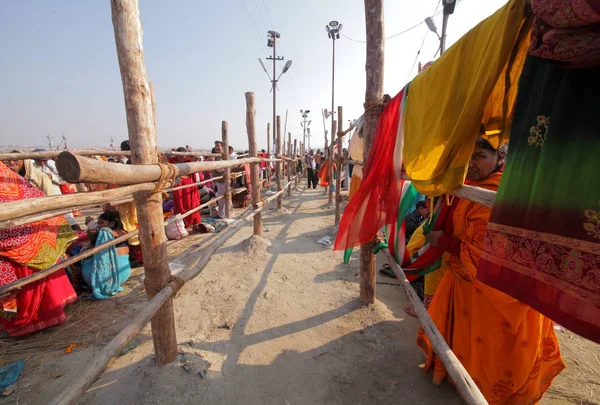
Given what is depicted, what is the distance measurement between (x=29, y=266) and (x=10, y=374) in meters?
0.98

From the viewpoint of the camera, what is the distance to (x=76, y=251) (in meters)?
3.72

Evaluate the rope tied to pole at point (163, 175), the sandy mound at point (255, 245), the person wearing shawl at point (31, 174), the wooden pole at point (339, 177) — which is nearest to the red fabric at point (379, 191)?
the rope tied to pole at point (163, 175)

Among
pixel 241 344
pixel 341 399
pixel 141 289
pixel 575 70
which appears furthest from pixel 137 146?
pixel 141 289

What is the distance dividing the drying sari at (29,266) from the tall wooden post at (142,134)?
1687 mm

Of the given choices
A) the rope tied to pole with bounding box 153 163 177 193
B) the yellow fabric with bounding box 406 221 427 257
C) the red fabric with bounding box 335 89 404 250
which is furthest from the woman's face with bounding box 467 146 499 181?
the rope tied to pole with bounding box 153 163 177 193

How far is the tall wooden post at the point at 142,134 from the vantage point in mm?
1638

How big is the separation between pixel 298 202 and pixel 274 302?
7117 mm

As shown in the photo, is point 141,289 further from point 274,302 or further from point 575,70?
point 575,70

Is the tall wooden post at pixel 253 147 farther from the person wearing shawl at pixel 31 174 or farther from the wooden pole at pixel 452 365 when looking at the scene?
the wooden pole at pixel 452 365

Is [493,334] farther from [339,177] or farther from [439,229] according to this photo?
[339,177]

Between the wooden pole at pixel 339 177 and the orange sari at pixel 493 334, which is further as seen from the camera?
the wooden pole at pixel 339 177

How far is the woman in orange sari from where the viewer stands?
167 centimetres

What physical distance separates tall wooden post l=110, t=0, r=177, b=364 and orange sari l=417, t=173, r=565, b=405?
220cm

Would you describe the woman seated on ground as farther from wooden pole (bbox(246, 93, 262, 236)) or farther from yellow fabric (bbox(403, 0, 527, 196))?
yellow fabric (bbox(403, 0, 527, 196))
